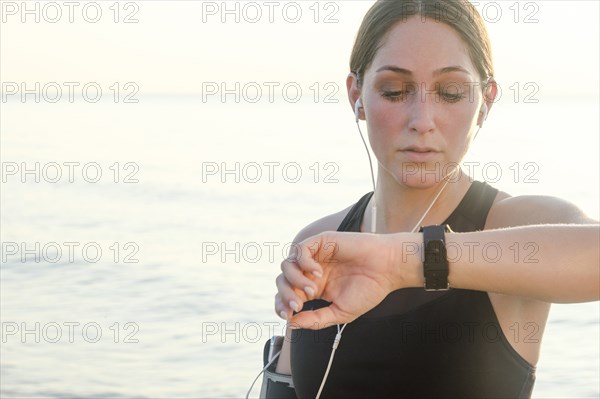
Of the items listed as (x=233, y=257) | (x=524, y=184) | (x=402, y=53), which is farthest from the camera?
(x=524, y=184)

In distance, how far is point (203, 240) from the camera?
10727 mm

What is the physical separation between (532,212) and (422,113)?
0.37 metres

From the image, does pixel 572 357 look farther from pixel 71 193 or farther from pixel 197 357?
pixel 71 193

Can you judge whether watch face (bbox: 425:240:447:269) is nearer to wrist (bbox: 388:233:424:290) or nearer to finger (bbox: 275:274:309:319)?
wrist (bbox: 388:233:424:290)

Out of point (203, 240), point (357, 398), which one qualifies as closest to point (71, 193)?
point (203, 240)

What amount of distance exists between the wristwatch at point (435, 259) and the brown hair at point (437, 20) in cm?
78

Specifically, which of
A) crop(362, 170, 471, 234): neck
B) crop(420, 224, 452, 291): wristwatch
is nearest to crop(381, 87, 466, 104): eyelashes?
crop(362, 170, 471, 234): neck

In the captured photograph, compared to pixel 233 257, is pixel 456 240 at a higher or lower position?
higher

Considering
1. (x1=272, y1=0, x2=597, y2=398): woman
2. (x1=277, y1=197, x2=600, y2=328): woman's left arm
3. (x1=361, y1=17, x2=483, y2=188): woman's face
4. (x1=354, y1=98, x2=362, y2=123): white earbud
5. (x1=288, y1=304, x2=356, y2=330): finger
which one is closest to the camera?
(x1=277, y1=197, x2=600, y2=328): woman's left arm

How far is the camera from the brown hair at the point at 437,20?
8.96 ft

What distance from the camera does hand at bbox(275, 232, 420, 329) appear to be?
2131 mm

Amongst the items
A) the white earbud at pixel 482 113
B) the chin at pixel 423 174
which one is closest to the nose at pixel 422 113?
the chin at pixel 423 174

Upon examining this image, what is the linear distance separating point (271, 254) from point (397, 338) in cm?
699

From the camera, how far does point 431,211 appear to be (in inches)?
114
